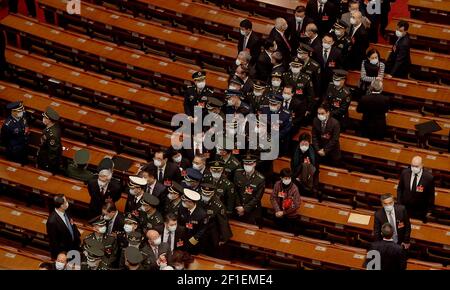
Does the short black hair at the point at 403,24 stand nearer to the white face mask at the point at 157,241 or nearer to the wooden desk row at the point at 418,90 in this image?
the wooden desk row at the point at 418,90

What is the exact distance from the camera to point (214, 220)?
15453 mm

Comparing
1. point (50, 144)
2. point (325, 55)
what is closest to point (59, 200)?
point (50, 144)

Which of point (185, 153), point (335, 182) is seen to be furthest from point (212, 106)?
point (335, 182)

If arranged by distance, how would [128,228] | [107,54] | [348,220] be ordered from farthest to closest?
[107,54], [348,220], [128,228]

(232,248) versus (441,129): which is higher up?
(441,129)

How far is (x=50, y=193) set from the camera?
655 inches

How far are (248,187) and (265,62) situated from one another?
2418 millimetres

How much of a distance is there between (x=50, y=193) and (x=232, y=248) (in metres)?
2.70

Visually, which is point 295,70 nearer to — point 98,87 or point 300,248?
point 300,248

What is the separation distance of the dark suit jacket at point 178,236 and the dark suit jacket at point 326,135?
227 centimetres

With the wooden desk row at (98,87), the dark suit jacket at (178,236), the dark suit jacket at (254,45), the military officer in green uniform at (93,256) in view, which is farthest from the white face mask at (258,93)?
the military officer in green uniform at (93,256)
